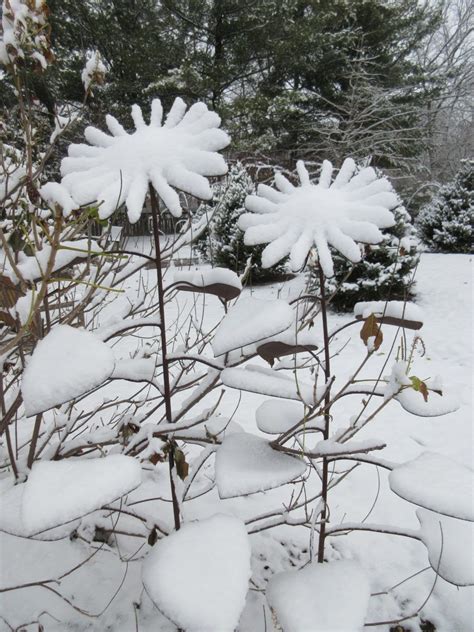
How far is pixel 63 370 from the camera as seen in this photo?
531mm

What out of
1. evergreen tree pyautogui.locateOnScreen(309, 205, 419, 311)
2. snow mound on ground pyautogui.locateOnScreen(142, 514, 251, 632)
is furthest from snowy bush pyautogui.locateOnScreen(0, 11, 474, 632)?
evergreen tree pyautogui.locateOnScreen(309, 205, 419, 311)

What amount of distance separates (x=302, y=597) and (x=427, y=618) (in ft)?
2.44

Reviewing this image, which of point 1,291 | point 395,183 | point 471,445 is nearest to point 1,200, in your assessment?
point 1,291

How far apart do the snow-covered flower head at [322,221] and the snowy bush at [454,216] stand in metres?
8.04

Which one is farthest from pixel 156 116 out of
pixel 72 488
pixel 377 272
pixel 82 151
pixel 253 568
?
pixel 377 272

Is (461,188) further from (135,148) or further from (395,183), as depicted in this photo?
(135,148)

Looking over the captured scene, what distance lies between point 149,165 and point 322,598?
71cm

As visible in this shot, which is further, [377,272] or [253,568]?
[377,272]

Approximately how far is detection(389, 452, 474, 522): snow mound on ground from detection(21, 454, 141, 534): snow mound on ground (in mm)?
390

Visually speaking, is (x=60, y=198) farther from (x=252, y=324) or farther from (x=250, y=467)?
(x=250, y=467)

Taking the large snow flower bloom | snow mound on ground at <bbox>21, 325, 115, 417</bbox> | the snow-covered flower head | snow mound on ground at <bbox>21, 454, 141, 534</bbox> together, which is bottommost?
snow mound on ground at <bbox>21, 454, 141, 534</bbox>

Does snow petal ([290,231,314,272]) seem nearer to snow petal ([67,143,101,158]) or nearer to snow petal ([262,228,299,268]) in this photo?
snow petal ([262,228,299,268])

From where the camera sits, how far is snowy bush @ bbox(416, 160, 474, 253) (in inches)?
299

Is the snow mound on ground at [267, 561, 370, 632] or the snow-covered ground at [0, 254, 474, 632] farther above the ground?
the snow mound on ground at [267, 561, 370, 632]
